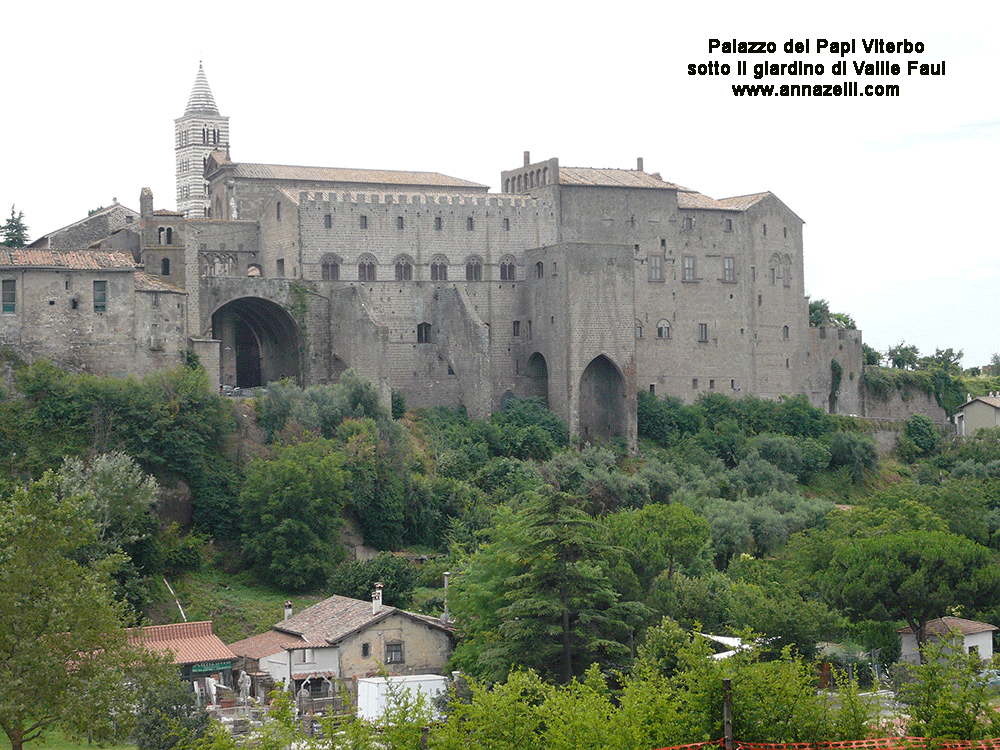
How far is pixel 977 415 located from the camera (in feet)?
256

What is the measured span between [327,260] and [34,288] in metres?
13.3

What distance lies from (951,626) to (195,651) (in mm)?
20836

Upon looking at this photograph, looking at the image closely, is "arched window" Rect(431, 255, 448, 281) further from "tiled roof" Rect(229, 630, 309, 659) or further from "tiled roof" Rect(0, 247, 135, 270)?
"tiled roof" Rect(229, 630, 309, 659)

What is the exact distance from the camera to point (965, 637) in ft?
139

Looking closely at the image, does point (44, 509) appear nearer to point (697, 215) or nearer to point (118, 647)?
point (118, 647)

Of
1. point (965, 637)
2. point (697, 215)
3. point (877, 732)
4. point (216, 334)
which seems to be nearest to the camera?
point (877, 732)

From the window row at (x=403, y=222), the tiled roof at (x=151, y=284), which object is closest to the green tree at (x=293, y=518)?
the tiled roof at (x=151, y=284)

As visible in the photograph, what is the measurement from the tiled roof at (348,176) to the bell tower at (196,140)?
24.8 m

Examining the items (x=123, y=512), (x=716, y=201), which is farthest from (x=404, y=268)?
(x=123, y=512)

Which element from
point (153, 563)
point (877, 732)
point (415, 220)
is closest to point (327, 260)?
point (415, 220)

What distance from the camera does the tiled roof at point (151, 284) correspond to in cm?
5003

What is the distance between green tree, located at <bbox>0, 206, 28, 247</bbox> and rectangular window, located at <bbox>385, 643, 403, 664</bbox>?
28.7 metres

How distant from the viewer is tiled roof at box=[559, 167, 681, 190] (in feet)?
210

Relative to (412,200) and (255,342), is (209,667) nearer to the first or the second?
(255,342)
